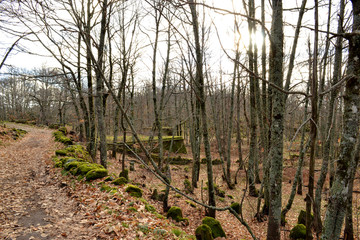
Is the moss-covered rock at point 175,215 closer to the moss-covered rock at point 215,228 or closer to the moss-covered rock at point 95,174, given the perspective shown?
the moss-covered rock at point 215,228

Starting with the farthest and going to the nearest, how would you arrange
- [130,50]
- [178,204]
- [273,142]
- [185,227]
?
[130,50] < [178,204] < [185,227] < [273,142]

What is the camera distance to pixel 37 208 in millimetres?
4906

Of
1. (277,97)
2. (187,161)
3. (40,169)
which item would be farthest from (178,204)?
(187,161)

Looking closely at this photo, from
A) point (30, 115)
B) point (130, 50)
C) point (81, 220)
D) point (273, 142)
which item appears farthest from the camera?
point (30, 115)

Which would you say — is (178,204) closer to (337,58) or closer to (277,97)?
(277,97)

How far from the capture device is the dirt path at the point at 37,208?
3.79 m

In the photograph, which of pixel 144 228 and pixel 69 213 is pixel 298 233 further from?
pixel 69 213

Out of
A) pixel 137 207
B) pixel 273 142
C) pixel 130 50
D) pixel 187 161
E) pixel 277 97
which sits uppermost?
pixel 130 50

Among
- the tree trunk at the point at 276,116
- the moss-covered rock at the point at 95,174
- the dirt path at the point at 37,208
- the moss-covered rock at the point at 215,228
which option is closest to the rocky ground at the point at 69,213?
the dirt path at the point at 37,208

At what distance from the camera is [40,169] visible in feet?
27.2

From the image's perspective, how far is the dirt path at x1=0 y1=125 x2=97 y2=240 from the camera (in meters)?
3.79

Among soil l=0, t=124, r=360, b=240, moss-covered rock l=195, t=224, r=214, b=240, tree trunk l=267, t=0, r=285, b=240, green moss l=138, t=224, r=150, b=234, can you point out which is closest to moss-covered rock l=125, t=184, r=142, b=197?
soil l=0, t=124, r=360, b=240

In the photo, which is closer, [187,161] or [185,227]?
[185,227]

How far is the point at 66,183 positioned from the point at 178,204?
166 inches
